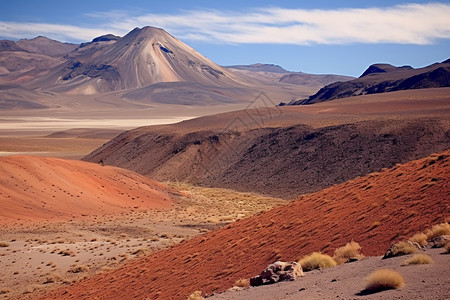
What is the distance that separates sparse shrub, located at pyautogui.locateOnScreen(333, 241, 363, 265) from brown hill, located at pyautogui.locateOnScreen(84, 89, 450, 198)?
38.2 m

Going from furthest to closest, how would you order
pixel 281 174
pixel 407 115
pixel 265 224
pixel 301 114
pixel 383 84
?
pixel 383 84 < pixel 301 114 < pixel 407 115 < pixel 281 174 < pixel 265 224

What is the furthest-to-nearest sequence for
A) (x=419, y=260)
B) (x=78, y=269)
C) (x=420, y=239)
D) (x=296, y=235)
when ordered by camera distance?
(x=78, y=269) → (x=296, y=235) → (x=420, y=239) → (x=419, y=260)

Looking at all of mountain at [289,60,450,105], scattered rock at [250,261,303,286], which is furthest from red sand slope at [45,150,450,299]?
mountain at [289,60,450,105]

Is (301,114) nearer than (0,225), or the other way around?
(0,225)

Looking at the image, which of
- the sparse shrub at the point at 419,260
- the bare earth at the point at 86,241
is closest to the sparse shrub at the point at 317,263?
the sparse shrub at the point at 419,260

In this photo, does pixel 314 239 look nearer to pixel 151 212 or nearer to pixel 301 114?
pixel 151 212

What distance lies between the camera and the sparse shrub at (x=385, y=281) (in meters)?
8.99

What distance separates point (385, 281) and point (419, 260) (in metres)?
1.27

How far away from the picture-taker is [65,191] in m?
37.4

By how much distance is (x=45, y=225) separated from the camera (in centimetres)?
3028

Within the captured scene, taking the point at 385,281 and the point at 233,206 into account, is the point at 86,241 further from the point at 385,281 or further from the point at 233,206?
the point at 385,281

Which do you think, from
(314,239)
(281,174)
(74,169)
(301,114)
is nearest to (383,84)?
(301,114)

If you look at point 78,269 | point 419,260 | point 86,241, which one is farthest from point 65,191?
point 419,260

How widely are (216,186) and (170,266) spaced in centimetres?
4051
